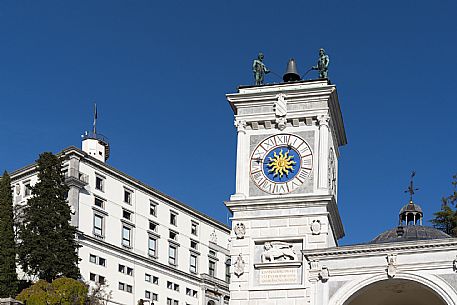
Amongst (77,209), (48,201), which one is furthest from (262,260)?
(77,209)

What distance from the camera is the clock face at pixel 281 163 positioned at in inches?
1483

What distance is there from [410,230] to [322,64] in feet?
28.4

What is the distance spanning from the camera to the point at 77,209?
69062mm

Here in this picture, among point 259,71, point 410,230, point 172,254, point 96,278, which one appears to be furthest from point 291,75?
point 172,254

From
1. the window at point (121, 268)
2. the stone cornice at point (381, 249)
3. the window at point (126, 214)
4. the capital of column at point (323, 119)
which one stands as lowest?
the stone cornice at point (381, 249)

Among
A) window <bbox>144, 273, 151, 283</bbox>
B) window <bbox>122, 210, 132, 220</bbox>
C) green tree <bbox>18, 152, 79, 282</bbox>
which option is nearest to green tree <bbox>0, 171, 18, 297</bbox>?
green tree <bbox>18, 152, 79, 282</bbox>

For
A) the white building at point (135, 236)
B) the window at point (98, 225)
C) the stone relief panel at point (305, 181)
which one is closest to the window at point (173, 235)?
the white building at point (135, 236)

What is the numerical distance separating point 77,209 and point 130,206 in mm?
8040

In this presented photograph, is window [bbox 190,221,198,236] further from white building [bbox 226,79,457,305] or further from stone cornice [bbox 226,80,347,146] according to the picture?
stone cornice [bbox 226,80,347,146]

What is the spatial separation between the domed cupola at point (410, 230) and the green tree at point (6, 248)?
19917 millimetres

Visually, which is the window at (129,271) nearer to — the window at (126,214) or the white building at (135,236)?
the white building at (135,236)

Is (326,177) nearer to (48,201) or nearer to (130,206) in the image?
(48,201)

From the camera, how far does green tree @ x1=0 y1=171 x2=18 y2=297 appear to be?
4766cm

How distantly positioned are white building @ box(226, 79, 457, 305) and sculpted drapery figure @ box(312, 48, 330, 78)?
0.96 meters
